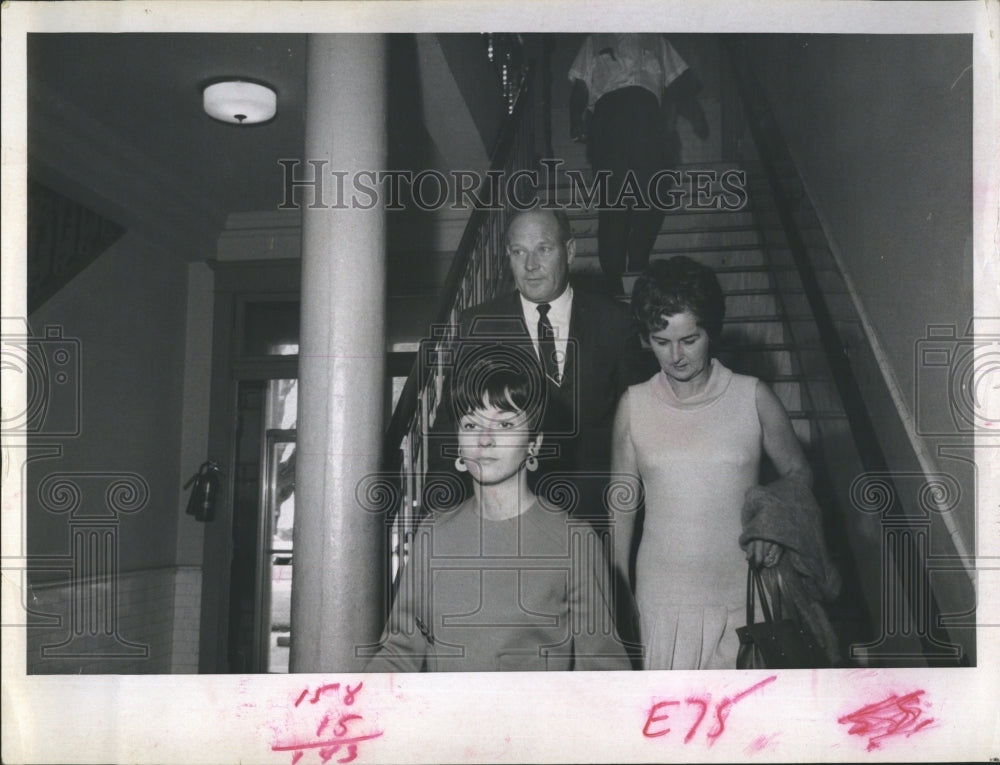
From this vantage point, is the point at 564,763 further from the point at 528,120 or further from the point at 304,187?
the point at 528,120

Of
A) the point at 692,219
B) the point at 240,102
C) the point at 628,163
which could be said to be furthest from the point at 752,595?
the point at 240,102

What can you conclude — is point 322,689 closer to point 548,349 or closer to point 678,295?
point 548,349

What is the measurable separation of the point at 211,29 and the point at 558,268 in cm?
121

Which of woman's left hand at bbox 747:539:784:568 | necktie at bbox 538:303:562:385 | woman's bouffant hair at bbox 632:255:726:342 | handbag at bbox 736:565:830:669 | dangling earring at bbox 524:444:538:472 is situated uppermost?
woman's bouffant hair at bbox 632:255:726:342

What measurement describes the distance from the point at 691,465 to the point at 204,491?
4.74 ft

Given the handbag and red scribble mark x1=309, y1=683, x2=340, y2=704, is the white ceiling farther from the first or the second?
the handbag

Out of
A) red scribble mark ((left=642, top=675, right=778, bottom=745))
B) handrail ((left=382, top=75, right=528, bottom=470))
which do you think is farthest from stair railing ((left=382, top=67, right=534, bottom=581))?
red scribble mark ((left=642, top=675, right=778, bottom=745))

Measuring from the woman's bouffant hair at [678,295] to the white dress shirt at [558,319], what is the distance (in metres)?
0.20

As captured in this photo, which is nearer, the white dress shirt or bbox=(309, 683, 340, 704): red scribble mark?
bbox=(309, 683, 340, 704): red scribble mark

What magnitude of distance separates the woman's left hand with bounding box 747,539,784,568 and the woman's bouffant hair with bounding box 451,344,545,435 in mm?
719

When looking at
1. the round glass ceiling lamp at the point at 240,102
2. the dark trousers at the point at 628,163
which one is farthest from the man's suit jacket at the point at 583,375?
the round glass ceiling lamp at the point at 240,102

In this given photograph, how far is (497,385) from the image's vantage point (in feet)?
7.50

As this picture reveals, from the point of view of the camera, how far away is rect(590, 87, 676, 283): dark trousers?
Answer: 232 centimetres

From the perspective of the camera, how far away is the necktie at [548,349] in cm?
232
